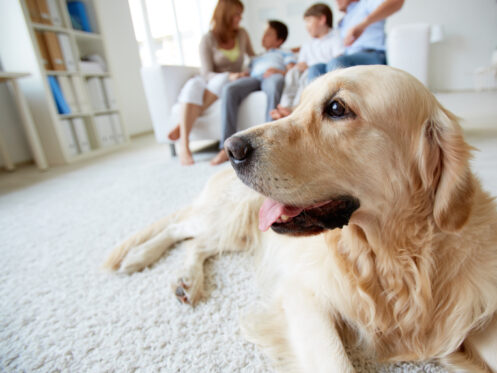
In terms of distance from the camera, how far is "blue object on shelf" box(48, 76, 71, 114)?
10.4 ft

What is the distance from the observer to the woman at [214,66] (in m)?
2.81

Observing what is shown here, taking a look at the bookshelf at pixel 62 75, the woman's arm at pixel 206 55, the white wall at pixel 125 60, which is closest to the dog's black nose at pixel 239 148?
the woman's arm at pixel 206 55

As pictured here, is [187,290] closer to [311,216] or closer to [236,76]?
[311,216]

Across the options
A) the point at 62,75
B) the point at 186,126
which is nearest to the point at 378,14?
the point at 186,126

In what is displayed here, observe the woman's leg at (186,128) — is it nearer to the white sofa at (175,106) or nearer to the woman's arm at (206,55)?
the white sofa at (175,106)

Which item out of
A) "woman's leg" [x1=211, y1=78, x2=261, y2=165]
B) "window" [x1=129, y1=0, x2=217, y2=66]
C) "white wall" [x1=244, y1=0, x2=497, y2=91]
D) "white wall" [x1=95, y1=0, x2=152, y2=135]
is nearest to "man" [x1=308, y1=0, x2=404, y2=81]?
"woman's leg" [x1=211, y1=78, x2=261, y2=165]

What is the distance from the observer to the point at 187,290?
3.09 feet

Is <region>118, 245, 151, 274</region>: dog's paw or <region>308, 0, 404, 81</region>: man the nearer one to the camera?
<region>118, 245, 151, 274</region>: dog's paw

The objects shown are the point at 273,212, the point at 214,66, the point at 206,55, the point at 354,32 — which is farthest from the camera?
the point at 214,66

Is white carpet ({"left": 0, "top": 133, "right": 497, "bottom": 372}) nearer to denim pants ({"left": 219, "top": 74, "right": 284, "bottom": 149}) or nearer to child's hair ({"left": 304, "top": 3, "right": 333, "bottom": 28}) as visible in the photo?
denim pants ({"left": 219, "top": 74, "right": 284, "bottom": 149})

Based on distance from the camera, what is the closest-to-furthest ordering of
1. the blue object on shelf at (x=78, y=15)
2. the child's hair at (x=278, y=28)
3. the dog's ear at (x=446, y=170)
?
the dog's ear at (x=446, y=170) → the blue object on shelf at (x=78, y=15) → the child's hair at (x=278, y=28)

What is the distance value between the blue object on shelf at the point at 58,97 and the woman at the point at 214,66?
4.50 feet

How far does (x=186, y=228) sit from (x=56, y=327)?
58 cm

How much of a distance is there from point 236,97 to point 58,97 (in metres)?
2.09
